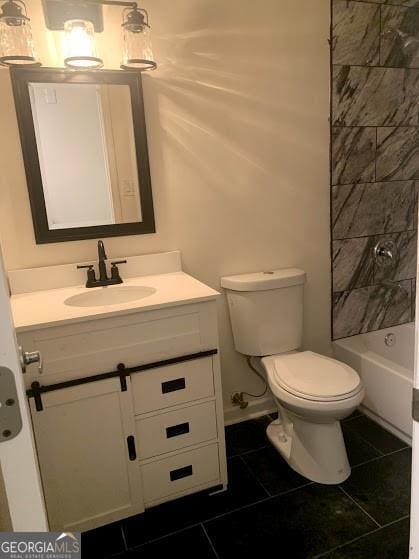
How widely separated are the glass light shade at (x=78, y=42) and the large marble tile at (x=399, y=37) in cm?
Answer: 154

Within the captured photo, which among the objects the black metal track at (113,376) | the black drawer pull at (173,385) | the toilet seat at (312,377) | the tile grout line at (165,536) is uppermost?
the black metal track at (113,376)

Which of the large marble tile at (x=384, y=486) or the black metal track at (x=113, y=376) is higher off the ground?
the black metal track at (x=113, y=376)

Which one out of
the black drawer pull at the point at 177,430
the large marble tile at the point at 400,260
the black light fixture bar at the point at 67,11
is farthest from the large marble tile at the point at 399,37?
the black drawer pull at the point at 177,430

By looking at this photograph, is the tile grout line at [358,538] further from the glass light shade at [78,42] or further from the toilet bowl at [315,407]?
the glass light shade at [78,42]

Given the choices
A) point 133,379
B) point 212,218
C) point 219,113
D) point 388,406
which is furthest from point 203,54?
point 388,406

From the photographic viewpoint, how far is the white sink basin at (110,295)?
1.76 metres

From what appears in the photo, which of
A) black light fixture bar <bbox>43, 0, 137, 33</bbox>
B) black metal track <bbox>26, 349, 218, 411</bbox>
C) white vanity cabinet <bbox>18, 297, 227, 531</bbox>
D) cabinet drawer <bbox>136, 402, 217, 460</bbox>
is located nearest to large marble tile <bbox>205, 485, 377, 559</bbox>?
white vanity cabinet <bbox>18, 297, 227, 531</bbox>

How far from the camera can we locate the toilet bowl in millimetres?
1648

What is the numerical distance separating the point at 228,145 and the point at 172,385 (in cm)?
118

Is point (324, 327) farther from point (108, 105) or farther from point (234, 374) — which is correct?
point (108, 105)

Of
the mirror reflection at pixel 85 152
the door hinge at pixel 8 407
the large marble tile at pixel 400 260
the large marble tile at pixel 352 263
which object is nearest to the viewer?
the door hinge at pixel 8 407

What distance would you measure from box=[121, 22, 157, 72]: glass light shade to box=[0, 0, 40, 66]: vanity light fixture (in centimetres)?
37

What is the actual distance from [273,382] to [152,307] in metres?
0.71

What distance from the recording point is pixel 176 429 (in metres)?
1.63
